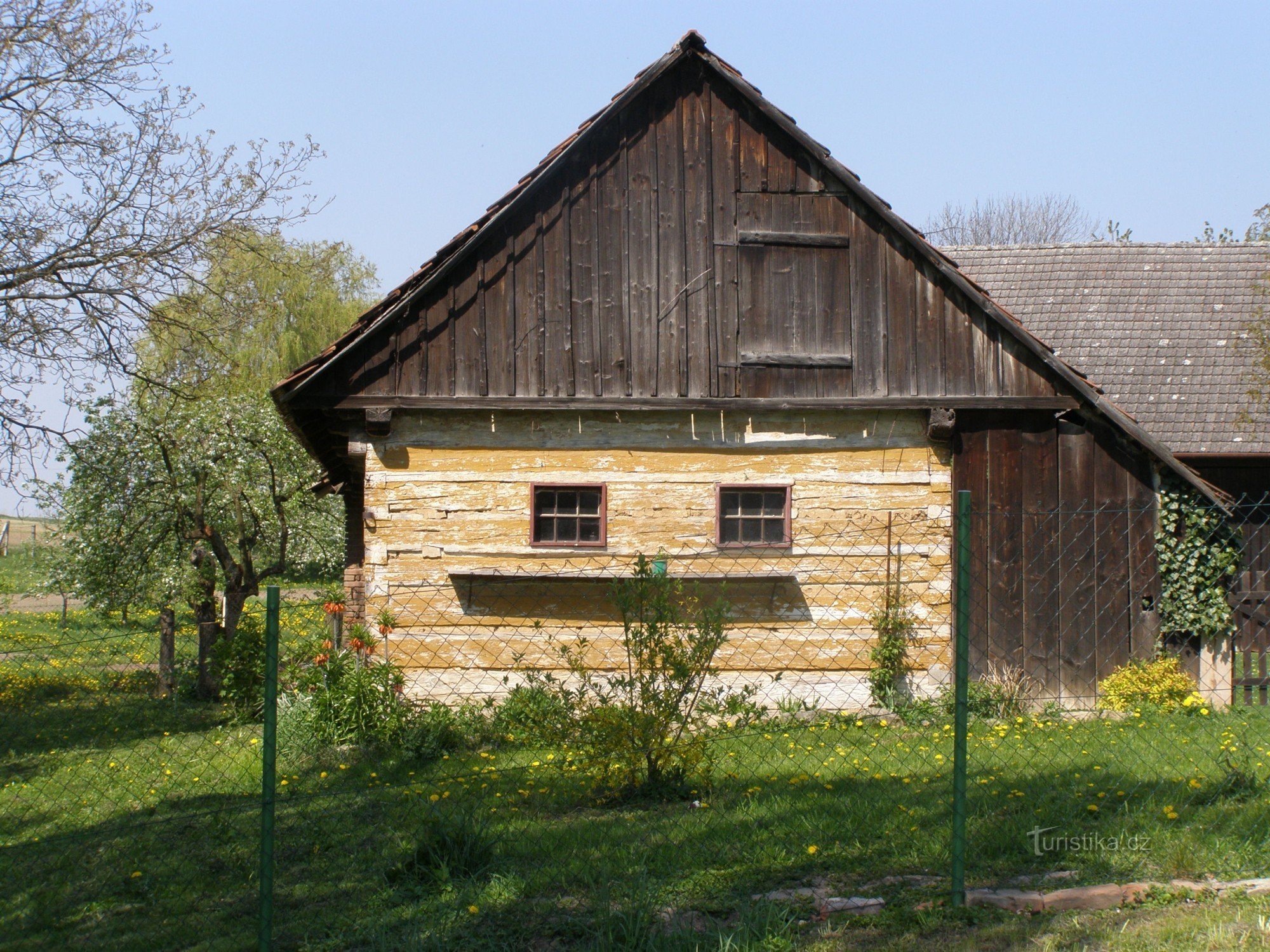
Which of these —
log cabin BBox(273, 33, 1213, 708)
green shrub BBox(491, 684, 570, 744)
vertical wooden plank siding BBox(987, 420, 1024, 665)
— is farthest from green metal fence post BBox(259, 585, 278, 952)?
vertical wooden plank siding BBox(987, 420, 1024, 665)

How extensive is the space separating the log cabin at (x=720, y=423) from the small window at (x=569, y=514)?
24 millimetres

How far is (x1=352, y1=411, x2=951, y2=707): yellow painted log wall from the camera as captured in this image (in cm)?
1031

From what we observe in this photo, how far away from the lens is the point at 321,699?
958cm

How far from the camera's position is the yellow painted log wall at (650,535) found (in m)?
10.3

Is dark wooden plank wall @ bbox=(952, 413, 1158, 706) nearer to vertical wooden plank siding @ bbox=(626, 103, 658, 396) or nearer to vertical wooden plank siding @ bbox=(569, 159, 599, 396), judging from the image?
vertical wooden plank siding @ bbox=(626, 103, 658, 396)

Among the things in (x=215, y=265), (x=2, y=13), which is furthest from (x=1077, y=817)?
(x=2, y=13)

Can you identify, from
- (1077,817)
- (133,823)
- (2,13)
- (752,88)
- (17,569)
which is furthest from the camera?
(17,569)

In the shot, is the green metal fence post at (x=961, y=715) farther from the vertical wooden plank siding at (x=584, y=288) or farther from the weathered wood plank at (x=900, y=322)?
the vertical wooden plank siding at (x=584, y=288)

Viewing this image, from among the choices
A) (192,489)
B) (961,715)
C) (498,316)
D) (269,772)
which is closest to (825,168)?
(498,316)

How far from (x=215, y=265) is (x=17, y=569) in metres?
19.5

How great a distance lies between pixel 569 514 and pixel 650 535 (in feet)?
2.62

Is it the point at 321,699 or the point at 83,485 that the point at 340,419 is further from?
the point at 83,485

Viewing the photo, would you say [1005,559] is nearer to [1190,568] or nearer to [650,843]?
[1190,568]

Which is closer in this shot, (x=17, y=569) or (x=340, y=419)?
(x=340, y=419)
